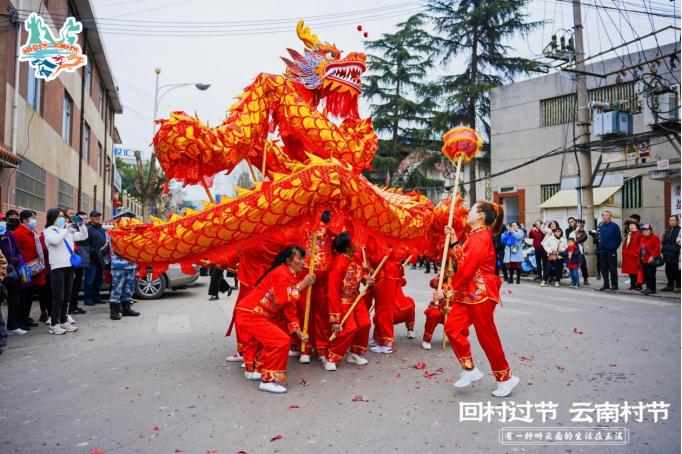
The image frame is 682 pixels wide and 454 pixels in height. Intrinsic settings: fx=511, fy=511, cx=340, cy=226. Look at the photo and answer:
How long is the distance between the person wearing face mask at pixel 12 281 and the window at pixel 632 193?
16.2 metres

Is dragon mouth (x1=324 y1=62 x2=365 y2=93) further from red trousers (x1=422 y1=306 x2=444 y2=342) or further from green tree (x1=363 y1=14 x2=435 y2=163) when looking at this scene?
green tree (x1=363 y1=14 x2=435 y2=163)

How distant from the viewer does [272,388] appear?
4.04 metres

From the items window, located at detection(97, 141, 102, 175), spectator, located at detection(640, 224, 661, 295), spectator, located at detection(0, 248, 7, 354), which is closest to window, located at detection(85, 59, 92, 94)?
window, located at detection(97, 141, 102, 175)

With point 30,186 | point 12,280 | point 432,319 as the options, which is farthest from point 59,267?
point 30,186

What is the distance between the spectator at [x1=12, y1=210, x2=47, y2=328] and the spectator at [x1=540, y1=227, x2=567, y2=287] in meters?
10.3

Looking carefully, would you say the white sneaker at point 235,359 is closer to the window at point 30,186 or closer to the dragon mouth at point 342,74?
the dragon mouth at point 342,74

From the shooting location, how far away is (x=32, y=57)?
10078 millimetres

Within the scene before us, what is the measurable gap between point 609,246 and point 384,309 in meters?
7.59

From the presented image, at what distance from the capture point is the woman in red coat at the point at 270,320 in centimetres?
411

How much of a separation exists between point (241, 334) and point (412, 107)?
837 inches

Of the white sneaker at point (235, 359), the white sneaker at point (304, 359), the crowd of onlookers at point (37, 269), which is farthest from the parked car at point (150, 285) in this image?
the white sneaker at point (304, 359)

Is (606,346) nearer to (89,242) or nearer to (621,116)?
(89,242)

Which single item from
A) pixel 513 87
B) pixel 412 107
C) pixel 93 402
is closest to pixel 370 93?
pixel 412 107

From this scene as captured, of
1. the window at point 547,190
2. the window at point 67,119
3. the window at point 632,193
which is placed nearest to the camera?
the window at point 632,193
